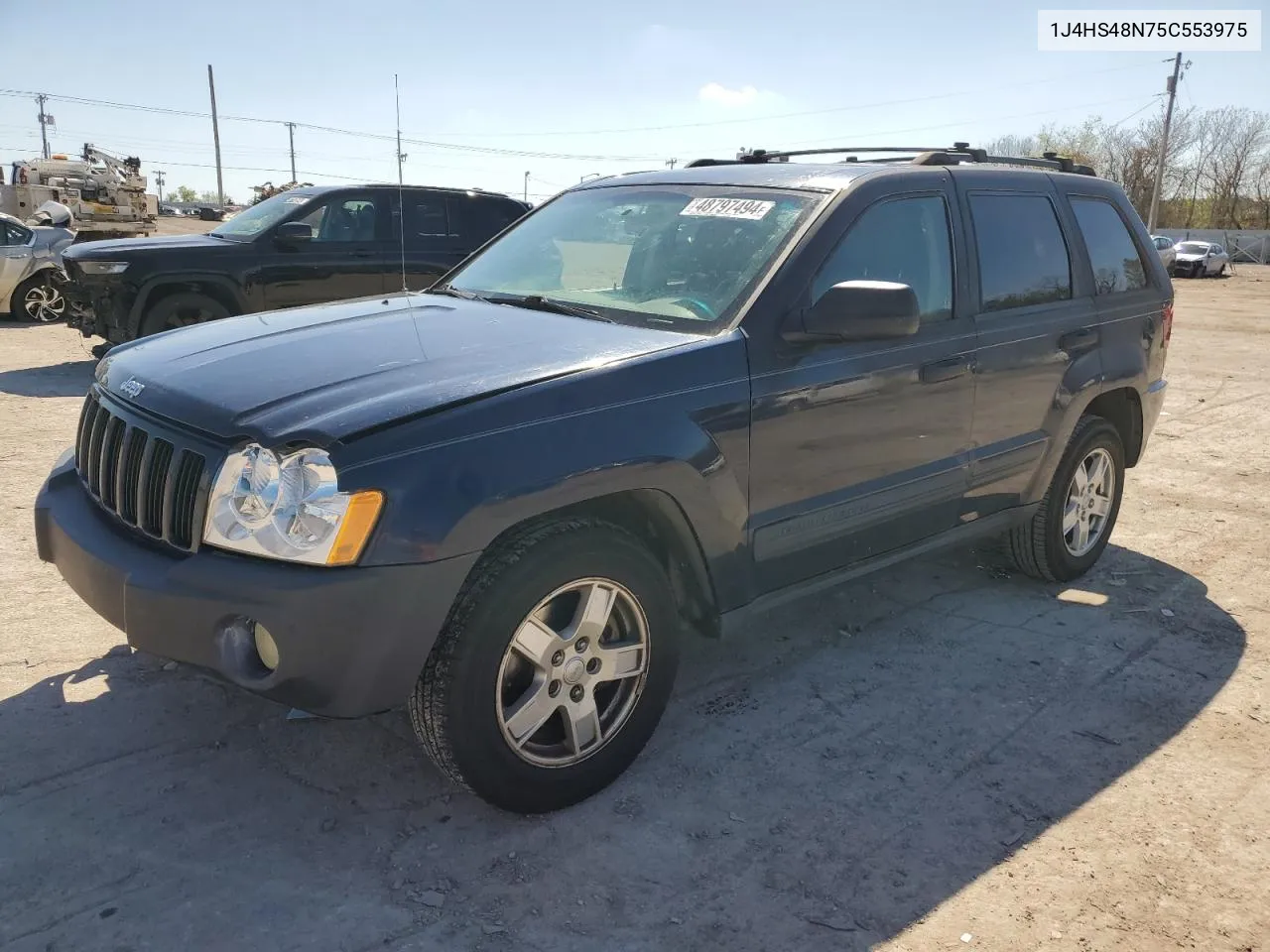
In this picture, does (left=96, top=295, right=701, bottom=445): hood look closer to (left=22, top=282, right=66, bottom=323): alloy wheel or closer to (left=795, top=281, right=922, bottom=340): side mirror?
(left=795, top=281, right=922, bottom=340): side mirror

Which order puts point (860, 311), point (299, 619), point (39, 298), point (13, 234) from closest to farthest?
point (299, 619) → point (860, 311) → point (13, 234) → point (39, 298)

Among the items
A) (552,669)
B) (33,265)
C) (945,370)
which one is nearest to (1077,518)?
(945,370)

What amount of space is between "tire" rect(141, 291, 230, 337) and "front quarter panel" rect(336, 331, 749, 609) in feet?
23.0

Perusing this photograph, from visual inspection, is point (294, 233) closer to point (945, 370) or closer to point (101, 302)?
point (101, 302)

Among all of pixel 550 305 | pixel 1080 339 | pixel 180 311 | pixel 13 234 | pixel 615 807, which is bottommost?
pixel 615 807

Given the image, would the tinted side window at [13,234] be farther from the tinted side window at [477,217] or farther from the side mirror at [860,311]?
the side mirror at [860,311]

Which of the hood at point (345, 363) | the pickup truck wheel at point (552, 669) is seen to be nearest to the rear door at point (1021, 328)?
the hood at point (345, 363)

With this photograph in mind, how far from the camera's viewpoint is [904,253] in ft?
12.2

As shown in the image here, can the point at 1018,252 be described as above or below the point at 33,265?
above

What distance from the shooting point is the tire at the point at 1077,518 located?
4.65 m

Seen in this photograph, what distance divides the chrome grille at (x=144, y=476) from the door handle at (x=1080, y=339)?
3.54m

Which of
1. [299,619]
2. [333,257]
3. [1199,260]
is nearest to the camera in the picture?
[299,619]

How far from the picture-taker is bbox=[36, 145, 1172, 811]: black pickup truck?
2434 mm

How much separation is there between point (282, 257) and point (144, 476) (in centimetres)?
707
